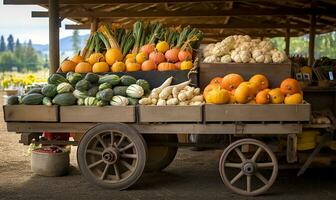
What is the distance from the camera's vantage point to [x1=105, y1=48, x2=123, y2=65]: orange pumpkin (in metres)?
5.96

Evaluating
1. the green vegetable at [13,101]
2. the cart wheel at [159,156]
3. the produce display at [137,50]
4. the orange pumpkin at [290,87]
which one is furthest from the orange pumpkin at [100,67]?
the orange pumpkin at [290,87]

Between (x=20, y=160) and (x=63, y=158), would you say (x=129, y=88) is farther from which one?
(x=20, y=160)

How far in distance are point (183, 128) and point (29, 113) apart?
1776 mm

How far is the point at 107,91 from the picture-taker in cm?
536

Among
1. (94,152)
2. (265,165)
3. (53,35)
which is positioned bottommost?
(265,165)

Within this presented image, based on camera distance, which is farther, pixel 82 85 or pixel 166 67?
pixel 166 67

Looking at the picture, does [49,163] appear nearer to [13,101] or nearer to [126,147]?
[13,101]

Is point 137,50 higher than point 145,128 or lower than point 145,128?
higher

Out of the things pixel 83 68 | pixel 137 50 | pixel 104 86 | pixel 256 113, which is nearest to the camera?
pixel 256 113

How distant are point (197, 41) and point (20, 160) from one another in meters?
3.31

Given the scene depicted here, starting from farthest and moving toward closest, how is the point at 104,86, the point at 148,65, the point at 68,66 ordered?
the point at 68,66, the point at 148,65, the point at 104,86

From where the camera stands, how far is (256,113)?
5.15m

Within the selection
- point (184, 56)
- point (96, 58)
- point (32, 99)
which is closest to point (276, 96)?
point (184, 56)

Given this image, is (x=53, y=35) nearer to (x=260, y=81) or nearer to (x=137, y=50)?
(x=137, y=50)
